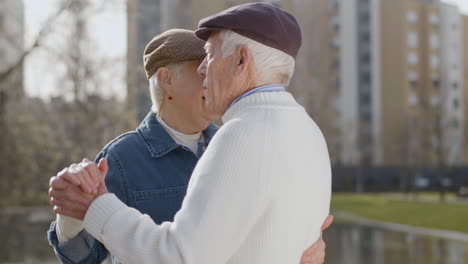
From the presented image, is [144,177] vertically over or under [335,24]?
over

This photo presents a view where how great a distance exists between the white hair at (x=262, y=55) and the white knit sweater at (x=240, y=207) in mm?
87

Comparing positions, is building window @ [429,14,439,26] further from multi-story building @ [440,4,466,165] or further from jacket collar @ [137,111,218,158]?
jacket collar @ [137,111,218,158]

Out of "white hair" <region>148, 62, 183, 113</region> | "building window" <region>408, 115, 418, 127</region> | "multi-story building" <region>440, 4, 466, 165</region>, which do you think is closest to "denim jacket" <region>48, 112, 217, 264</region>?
"white hair" <region>148, 62, 183, 113</region>

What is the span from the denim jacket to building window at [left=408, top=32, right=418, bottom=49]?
3196 inches

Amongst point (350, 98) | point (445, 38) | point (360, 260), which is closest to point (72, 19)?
point (360, 260)

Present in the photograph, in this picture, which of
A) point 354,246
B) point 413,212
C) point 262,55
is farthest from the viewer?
point 413,212

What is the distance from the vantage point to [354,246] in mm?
23250

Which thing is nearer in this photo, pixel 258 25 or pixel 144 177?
pixel 258 25

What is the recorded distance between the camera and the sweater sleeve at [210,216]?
207 cm

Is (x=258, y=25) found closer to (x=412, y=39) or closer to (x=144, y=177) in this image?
(x=144, y=177)

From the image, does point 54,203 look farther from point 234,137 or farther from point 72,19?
point 72,19

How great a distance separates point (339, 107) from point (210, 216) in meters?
80.5

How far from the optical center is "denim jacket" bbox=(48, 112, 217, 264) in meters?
2.72

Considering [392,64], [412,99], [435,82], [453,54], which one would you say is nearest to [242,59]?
[392,64]
